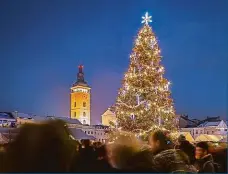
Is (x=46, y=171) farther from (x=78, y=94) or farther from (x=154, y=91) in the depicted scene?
(x=78, y=94)

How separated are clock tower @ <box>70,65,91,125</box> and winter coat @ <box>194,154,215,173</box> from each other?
240ft

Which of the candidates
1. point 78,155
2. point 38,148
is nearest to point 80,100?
point 78,155

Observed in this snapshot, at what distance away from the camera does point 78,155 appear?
3283 millimetres

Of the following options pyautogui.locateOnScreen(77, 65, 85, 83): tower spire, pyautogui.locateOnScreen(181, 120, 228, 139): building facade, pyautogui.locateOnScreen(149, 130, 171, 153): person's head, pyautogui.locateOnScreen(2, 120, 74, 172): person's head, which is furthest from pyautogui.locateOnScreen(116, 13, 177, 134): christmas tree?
pyautogui.locateOnScreen(77, 65, 85, 83): tower spire

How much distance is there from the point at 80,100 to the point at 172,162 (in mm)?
77042

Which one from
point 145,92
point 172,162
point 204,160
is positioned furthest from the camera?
point 145,92

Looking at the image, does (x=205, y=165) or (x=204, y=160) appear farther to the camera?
(x=204, y=160)

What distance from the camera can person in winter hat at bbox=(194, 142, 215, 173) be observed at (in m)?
3.82

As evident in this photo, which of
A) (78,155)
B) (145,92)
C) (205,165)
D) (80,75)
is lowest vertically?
(205,165)

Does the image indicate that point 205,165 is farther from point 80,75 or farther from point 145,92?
point 80,75

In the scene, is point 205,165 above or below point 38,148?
below

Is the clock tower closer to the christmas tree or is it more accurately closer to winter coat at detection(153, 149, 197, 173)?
the christmas tree

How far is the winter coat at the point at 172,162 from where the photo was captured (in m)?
3.68

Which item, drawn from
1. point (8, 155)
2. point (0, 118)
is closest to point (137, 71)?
point (8, 155)
